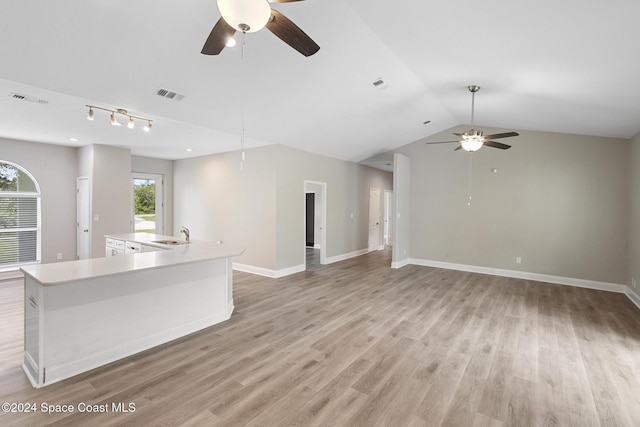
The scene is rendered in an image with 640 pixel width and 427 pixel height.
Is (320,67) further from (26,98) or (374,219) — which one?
(374,219)

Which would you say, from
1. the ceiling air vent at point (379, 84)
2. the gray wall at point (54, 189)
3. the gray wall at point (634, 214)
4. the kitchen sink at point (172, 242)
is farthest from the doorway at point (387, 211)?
the gray wall at point (54, 189)

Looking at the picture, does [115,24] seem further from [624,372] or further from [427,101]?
[624,372]

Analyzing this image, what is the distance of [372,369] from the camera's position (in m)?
2.70

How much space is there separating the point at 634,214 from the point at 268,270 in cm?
635

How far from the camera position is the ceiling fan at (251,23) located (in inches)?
60.0

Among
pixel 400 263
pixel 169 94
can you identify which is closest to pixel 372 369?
pixel 169 94

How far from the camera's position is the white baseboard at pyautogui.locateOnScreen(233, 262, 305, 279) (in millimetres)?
5941

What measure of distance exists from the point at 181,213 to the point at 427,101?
6450 mm

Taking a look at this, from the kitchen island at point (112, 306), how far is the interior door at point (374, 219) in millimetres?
6148

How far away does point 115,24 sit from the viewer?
250cm

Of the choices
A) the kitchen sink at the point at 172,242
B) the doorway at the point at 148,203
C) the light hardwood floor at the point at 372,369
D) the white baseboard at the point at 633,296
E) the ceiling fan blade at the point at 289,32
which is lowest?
the light hardwood floor at the point at 372,369

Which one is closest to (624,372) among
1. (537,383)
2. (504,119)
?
(537,383)

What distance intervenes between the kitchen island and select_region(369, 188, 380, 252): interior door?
20.2 feet

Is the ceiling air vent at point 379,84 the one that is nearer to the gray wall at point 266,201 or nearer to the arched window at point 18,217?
the gray wall at point 266,201
